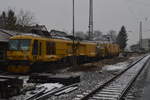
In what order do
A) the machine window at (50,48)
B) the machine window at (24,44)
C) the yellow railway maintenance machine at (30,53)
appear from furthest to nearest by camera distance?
the machine window at (50,48)
the machine window at (24,44)
the yellow railway maintenance machine at (30,53)

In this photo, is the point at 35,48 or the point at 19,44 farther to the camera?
the point at 19,44

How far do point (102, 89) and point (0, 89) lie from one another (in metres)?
4.69

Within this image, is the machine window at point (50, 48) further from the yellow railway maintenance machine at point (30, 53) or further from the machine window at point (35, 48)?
the machine window at point (35, 48)

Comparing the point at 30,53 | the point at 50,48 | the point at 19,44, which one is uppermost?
the point at 19,44

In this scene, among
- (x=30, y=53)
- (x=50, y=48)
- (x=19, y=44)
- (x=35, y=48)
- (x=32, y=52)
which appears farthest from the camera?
(x=50, y=48)

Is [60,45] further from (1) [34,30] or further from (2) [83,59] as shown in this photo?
(2) [83,59]

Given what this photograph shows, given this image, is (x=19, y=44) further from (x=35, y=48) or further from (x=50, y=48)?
(x=50, y=48)

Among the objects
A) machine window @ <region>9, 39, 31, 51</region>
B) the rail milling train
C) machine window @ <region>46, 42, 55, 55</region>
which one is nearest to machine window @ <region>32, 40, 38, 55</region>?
the rail milling train

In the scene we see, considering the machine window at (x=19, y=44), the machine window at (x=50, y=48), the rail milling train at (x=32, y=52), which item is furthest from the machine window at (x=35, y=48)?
the machine window at (x=50, y=48)

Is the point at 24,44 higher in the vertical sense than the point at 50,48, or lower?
higher

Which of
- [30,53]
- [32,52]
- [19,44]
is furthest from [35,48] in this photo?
[19,44]

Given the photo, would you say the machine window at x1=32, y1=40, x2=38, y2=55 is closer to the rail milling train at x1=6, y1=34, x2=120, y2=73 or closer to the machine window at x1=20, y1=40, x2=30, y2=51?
the rail milling train at x1=6, y1=34, x2=120, y2=73

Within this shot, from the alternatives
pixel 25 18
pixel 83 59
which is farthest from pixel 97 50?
pixel 25 18

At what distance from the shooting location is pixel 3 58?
67.8 feet
